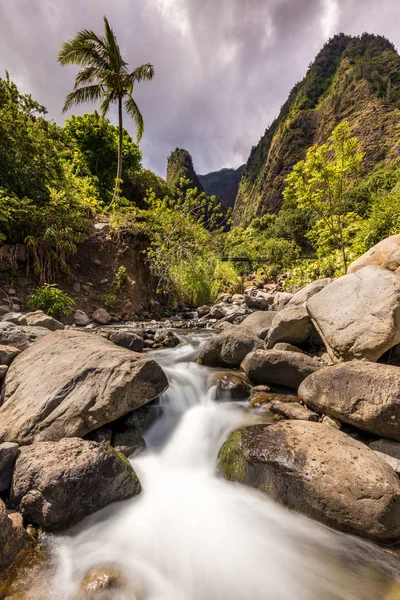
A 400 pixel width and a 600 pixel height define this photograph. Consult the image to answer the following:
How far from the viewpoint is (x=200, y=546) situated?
6.45 feet

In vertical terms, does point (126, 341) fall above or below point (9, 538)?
above

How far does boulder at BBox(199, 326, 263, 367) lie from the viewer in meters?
4.74

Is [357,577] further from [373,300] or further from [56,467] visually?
[373,300]

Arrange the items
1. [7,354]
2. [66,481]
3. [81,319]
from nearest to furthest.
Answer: [66,481] < [7,354] < [81,319]

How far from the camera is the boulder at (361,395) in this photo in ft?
8.18

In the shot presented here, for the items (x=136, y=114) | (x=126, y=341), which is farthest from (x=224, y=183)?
(x=126, y=341)

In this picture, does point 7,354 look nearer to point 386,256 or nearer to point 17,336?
point 17,336

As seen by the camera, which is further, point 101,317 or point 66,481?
point 101,317

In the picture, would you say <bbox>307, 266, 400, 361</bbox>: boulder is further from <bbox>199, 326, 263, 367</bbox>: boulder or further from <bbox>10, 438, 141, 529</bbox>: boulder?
<bbox>10, 438, 141, 529</bbox>: boulder

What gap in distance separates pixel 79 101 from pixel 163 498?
16765mm

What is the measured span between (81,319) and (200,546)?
631cm

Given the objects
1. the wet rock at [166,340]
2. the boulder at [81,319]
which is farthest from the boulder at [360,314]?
the boulder at [81,319]

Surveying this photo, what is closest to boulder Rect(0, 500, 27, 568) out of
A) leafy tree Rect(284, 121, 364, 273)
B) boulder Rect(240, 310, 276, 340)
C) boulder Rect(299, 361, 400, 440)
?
boulder Rect(299, 361, 400, 440)

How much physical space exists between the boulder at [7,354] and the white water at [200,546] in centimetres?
231
